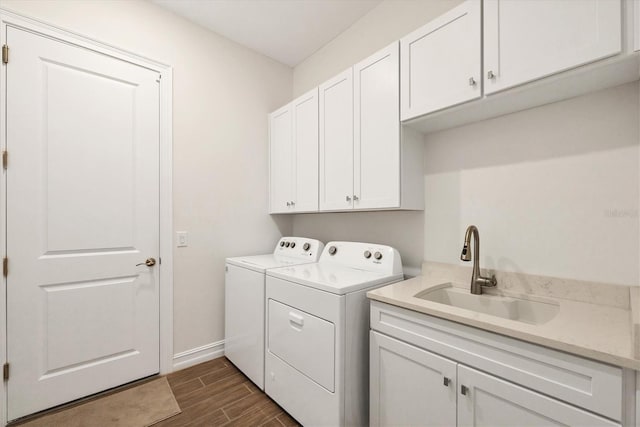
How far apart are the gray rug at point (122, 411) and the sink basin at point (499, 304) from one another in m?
1.76

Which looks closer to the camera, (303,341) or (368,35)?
(303,341)

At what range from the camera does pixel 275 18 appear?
7.54ft

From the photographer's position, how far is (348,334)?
1.46 metres

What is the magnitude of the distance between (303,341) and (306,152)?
1440 mm

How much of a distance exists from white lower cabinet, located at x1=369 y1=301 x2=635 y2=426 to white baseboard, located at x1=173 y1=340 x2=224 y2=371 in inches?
61.4

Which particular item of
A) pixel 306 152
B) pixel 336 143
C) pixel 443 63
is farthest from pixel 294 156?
pixel 443 63

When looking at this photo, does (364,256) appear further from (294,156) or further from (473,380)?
(294,156)

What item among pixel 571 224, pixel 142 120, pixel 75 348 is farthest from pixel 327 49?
pixel 75 348

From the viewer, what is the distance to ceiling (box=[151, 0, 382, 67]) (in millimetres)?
2150

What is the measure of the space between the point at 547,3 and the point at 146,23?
253 cm

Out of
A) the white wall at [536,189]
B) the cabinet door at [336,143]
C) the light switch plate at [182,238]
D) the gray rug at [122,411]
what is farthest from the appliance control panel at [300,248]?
the gray rug at [122,411]

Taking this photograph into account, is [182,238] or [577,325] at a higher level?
[182,238]

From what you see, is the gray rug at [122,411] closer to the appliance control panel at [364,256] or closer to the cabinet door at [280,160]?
the appliance control panel at [364,256]

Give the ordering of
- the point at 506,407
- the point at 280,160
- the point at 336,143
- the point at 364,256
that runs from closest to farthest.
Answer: the point at 506,407, the point at 364,256, the point at 336,143, the point at 280,160
